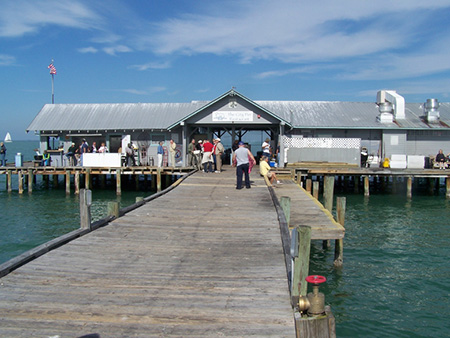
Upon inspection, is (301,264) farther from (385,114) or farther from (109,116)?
(109,116)

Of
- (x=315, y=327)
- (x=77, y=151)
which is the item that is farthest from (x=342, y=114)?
(x=315, y=327)

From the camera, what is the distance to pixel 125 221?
10.5 m

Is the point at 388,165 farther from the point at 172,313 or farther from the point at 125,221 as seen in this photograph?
the point at 172,313

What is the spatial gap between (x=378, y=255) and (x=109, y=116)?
2342cm

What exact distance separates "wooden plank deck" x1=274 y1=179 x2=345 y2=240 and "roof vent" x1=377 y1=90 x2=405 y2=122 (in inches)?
676

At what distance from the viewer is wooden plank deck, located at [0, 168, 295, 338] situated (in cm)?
518

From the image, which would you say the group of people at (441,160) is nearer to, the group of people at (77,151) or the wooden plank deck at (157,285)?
the wooden plank deck at (157,285)

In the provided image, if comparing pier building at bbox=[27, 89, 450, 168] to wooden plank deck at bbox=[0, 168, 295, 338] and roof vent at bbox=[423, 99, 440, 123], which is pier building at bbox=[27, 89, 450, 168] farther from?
wooden plank deck at bbox=[0, 168, 295, 338]

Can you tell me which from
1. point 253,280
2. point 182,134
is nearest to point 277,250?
point 253,280

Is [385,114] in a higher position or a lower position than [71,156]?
higher

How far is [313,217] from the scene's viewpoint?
1176 centimetres

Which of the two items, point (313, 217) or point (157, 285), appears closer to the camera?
point (157, 285)

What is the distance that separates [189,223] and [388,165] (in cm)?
2040

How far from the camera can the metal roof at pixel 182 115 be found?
96.8 feet
